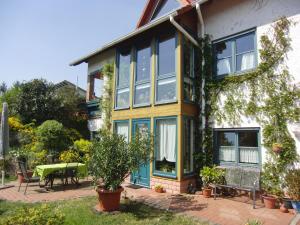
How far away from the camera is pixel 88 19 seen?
1115cm

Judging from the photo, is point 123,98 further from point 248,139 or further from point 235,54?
point 248,139

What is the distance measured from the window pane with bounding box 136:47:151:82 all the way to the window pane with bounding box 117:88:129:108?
0.93 metres

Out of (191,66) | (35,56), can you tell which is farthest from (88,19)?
(191,66)

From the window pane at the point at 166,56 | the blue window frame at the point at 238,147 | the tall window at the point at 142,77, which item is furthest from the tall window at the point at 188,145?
the window pane at the point at 166,56

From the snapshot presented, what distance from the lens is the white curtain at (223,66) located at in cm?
949

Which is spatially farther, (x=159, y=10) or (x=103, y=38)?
(x=103, y=38)

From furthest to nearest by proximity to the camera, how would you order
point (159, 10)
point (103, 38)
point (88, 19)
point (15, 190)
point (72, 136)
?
point (72, 136) < point (103, 38) < point (159, 10) < point (88, 19) < point (15, 190)

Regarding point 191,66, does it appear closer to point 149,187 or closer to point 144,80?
point 144,80

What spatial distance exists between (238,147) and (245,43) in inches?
152

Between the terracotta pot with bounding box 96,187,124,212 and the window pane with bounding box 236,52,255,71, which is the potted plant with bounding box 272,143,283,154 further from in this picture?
the terracotta pot with bounding box 96,187,124,212

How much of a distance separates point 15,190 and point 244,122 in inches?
350

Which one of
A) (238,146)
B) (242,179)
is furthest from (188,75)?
(242,179)

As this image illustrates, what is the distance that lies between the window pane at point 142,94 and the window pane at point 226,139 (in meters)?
3.30

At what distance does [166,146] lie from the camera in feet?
31.0
